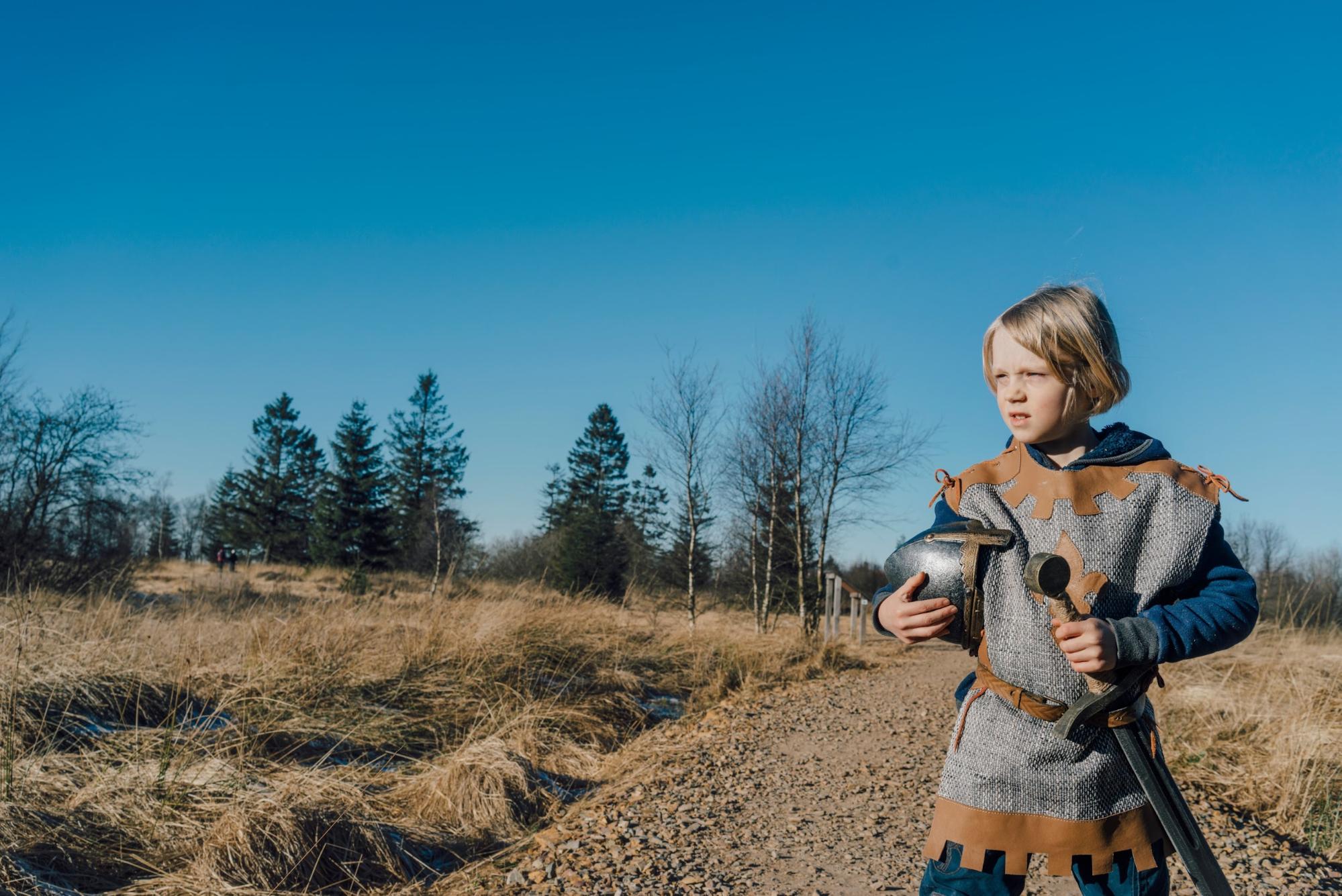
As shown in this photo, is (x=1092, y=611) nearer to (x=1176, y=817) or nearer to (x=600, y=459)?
(x=1176, y=817)

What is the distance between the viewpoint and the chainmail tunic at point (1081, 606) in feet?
4.87

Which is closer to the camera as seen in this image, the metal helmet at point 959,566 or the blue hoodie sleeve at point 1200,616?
A: the blue hoodie sleeve at point 1200,616

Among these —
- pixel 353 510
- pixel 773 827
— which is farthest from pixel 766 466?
pixel 353 510

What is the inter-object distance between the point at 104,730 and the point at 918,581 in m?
5.09

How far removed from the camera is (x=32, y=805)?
3.54m

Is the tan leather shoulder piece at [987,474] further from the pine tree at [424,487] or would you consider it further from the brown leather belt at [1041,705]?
the pine tree at [424,487]

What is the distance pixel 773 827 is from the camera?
385 centimetres

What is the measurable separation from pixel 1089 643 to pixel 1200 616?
252mm

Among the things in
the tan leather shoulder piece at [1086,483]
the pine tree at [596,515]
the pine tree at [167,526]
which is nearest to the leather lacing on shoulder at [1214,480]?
the tan leather shoulder piece at [1086,483]

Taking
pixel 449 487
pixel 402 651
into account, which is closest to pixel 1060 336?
pixel 402 651

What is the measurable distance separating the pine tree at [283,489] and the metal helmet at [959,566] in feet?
141

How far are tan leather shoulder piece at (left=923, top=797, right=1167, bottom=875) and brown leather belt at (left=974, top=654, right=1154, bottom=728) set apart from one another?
0.61ft

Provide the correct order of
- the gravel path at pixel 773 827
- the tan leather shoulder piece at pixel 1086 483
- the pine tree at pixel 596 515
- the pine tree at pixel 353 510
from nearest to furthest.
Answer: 1. the tan leather shoulder piece at pixel 1086 483
2. the gravel path at pixel 773 827
3. the pine tree at pixel 596 515
4. the pine tree at pixel 353 510

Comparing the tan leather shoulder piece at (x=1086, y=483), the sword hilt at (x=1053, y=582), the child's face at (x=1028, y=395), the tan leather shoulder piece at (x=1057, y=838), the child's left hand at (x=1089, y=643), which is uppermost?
the child's face at (x=1028, y=395)
